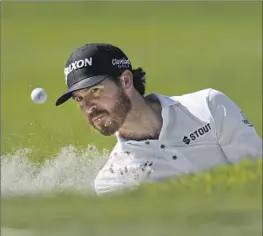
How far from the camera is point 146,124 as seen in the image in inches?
67.3

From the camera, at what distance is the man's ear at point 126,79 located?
1684 millimetres

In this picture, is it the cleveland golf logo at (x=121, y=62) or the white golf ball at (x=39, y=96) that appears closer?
the cleveland golf logo at (x=121, y=62)

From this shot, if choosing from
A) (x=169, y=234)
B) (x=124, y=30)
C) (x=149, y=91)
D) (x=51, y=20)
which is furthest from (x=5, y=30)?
(x=169, y=234)

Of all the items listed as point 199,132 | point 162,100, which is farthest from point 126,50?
point 199,132

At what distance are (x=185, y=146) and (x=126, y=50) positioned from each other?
0.97 ft

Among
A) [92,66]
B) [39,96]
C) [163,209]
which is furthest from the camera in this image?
[39,96]

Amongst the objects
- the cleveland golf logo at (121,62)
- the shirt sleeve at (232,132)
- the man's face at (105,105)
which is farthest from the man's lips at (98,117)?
the shirt sleeve at (232,132)

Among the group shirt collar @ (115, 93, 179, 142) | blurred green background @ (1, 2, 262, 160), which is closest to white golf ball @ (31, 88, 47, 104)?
blurred green background @ (1, 2, 262, 160)

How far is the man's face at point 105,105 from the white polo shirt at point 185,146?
0.05 metres

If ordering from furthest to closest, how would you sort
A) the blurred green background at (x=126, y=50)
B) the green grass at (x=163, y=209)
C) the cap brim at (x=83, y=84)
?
the blurred green background at (x=126, y=50), the cap brim at (x=83, y=84), the green grass at (x=163, y=209)

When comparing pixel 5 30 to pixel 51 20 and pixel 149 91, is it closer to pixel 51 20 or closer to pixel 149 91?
pixel 51 20

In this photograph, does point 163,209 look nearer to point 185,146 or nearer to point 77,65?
point 185,146

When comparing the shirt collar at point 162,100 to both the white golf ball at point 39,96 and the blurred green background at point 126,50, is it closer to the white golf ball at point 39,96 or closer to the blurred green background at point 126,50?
the blurred green background at point 126,50

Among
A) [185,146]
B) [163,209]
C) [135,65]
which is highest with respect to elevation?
[135,65]
